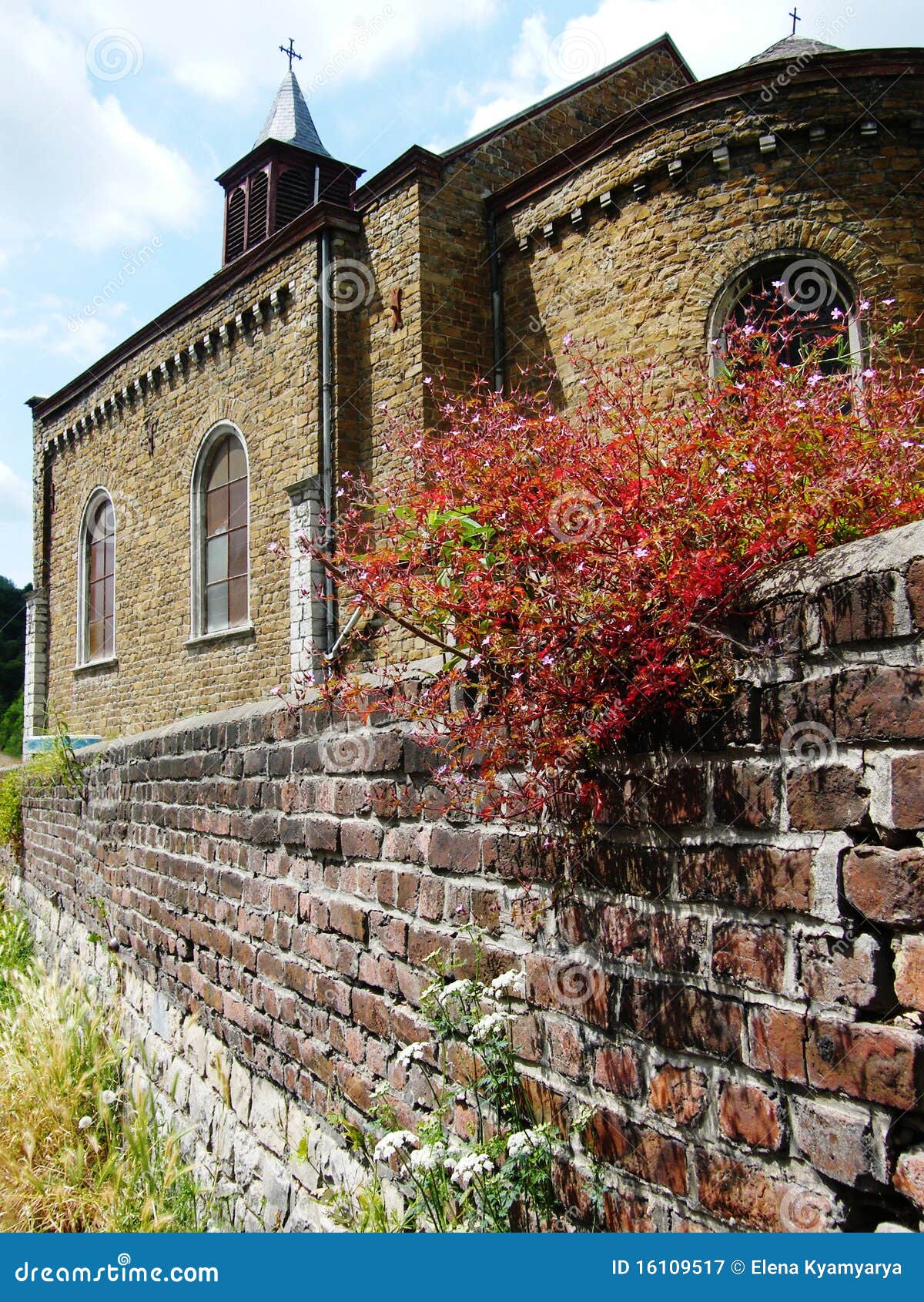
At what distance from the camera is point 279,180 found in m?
17.2

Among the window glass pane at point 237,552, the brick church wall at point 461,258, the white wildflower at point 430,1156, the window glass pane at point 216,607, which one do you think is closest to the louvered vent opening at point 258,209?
the window glass pane at point 237,552

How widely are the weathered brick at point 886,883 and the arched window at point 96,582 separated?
17.5 meters

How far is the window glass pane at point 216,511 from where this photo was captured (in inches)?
568

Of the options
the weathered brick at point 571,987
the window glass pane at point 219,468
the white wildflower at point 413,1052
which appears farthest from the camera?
the window glass pane at point 219,468

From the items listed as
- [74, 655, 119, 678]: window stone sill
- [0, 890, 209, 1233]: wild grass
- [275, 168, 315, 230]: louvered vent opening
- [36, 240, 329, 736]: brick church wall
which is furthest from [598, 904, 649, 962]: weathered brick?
[275, 168, 315, 230]: louvered vent opening

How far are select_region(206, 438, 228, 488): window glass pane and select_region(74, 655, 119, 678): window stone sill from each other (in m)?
4.29

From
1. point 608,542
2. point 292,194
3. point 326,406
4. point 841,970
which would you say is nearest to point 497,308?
point 326,406

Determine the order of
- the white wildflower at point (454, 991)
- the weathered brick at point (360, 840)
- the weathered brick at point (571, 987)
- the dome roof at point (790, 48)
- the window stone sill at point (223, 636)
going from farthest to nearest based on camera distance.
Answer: the window stone sill at point (223, 636), the dome roof at point (790, 48), the weathered brick at point (360, 840), the white wildflower at point (454, 991), the weathered brick at point (571, 987)

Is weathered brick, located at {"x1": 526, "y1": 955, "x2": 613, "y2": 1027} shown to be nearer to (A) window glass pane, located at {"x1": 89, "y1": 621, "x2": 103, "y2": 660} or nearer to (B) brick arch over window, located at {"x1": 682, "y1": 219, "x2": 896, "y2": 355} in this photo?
(B) brick arch over window, located at {"x1": 682, "y1": 219, "x2": 896, "y2": 355}

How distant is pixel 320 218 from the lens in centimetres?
1177

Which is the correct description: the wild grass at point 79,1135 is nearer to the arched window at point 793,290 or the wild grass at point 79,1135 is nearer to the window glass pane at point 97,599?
the arched window at point 793,290

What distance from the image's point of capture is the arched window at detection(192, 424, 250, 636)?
45.8 ft

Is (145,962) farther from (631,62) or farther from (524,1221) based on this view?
Result: (631,62)
